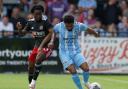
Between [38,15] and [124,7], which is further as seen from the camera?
[124,7]

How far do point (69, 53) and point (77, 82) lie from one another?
0.79 m

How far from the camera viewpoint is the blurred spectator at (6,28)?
21641mm

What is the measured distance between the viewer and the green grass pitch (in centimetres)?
1733

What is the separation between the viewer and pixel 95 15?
24281mm

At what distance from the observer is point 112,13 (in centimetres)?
2389

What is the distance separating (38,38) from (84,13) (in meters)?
7.67

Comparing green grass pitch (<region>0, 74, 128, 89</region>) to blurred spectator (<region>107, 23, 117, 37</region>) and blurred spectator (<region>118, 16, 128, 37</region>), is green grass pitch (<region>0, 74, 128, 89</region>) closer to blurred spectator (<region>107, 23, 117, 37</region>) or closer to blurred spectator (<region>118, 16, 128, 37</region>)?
blurred spectator (<region>107, 23, 117, 37</region>)

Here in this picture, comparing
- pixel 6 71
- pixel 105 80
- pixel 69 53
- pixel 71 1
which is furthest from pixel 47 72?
pixel 69 53

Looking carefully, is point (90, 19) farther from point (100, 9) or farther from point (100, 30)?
point (100, 9)

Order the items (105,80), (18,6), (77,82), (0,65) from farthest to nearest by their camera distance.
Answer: (18,6) < (0,65) < (105,80) < (77,82)

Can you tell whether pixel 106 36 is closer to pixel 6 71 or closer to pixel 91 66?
pixel 91 66

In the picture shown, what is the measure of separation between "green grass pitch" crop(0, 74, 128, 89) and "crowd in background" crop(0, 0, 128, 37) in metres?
1.85

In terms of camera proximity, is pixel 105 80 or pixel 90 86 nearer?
pixel 90 86

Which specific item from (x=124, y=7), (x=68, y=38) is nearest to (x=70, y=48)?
(x=68, y=38)
